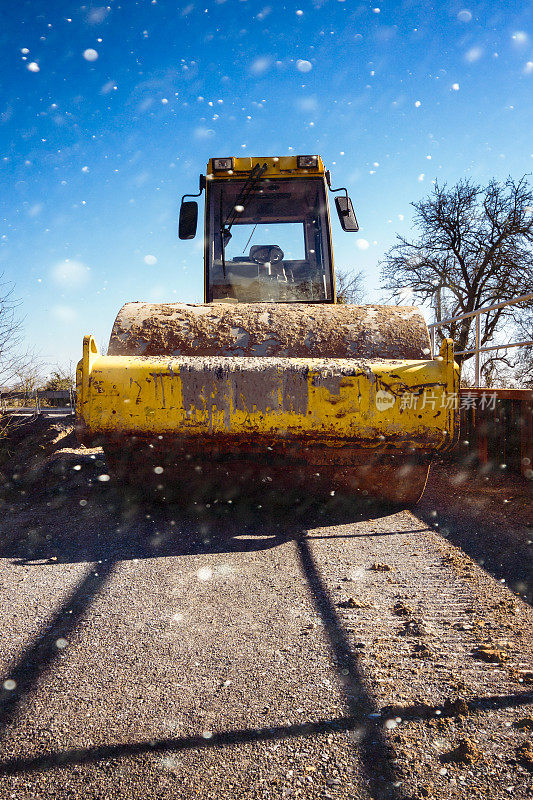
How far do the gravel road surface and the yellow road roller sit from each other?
526 mm

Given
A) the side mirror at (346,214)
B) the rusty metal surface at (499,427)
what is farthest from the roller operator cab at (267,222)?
the rusty metal surface at (499,427)

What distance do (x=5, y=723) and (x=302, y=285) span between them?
Result: 4.74 meters

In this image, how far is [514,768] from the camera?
1276 mm

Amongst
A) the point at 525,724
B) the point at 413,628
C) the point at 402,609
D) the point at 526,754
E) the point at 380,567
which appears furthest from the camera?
the point at 380,567

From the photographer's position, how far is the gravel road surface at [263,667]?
1274mm

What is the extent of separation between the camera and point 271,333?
3.66 metres

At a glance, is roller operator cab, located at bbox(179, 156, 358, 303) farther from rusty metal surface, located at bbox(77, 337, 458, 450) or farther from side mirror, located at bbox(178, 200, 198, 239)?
rusty metal surface, located at bbox(77, 337, 458, 450)

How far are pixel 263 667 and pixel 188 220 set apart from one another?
478 cm

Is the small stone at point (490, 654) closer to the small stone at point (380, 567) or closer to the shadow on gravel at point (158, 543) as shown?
the shadow on gravel at point (158, 543)

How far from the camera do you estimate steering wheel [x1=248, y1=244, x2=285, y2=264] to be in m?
5.64

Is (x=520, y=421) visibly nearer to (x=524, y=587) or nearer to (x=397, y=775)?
(x=524, y=587)

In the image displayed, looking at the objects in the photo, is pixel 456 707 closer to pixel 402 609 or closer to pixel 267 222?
pixel 402 609

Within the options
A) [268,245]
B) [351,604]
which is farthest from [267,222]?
[351,604]

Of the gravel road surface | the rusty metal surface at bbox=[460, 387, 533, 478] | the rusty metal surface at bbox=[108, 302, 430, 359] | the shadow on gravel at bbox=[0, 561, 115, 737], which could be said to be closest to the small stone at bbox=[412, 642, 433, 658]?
the gravel road surface
